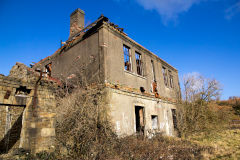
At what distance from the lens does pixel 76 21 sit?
1216 centimetres

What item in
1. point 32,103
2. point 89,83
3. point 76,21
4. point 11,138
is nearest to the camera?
point 32,103

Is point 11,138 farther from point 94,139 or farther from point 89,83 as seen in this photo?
point 94,139

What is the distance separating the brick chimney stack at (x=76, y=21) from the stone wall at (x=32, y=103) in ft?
18.0

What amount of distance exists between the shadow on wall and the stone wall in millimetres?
4313

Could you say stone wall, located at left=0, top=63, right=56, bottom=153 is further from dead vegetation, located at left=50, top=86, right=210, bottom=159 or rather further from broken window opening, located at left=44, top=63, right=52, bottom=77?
broken window opening, located at left=44, top=63, right=52, bottom=77

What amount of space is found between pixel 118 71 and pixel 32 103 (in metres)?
4.82

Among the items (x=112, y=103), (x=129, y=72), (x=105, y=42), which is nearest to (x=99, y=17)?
(x=105, y=42)

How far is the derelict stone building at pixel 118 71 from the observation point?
28.3 feet

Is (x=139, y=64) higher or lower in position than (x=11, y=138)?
higher

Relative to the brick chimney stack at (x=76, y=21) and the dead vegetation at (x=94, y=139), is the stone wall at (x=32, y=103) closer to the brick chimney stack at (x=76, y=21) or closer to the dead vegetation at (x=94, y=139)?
the dead vegetation at (x=94, y=139)

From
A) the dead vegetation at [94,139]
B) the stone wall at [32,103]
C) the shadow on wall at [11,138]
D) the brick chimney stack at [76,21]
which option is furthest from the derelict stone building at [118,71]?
the shadow on wall at [11,138]

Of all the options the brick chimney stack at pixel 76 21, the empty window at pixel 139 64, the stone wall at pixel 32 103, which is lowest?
the stone wall at pixel 32 103

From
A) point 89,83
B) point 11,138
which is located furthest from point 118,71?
point 11,138

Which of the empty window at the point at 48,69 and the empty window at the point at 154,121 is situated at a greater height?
the empty window at the point at 48,69
